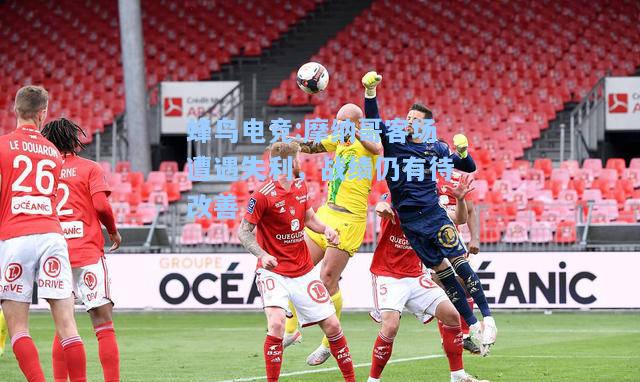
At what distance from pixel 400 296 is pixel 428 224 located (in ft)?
2.18

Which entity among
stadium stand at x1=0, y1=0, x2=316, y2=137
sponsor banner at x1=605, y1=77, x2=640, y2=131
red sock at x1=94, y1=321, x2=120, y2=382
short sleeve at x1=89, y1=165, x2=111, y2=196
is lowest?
red sock at x1=94, y1=321, x2=120, y2=382

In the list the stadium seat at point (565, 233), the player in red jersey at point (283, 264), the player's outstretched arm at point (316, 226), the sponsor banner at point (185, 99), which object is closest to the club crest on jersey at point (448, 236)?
the player's outstretched arm at point (316, 226)

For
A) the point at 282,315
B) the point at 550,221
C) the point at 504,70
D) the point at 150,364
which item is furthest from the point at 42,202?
the point at 504,70

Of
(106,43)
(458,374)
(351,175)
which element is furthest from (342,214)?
(106,43)

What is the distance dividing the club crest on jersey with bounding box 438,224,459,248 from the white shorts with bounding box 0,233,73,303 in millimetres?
3398

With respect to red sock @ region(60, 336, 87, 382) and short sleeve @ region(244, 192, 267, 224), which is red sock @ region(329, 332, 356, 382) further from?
red sock @ region(60, 336, 87, 382)

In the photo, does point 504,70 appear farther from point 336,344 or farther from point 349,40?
point 336,344

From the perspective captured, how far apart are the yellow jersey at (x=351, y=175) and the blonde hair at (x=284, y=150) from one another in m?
2.65

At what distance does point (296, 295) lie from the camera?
9.34m

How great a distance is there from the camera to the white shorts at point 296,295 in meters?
9.32

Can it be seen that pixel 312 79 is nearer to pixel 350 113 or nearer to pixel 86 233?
pixel 350 113

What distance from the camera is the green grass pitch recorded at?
1101cm

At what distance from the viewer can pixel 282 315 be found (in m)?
9.30

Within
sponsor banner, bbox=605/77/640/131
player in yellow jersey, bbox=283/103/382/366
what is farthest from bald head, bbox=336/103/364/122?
sponsor banner, bbox=605/77/640/131
